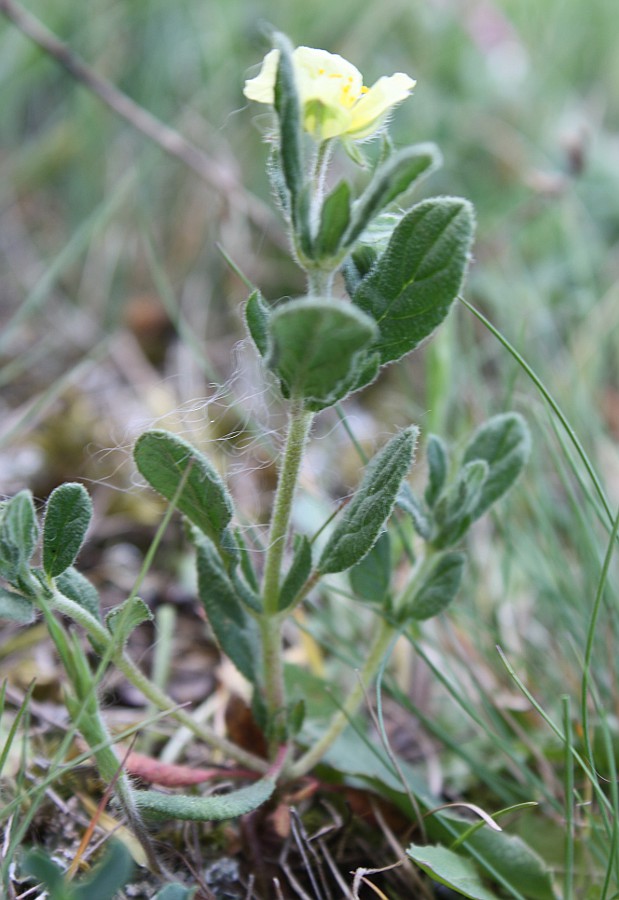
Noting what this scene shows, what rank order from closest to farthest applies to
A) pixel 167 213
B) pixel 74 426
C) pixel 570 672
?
1. pixel 570 672
2. pixel 74 426
3. pixel 167 213

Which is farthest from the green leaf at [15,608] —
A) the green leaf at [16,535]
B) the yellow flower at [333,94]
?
the yellow flower at [333,94]

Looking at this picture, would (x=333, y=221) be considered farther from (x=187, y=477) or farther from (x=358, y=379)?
(x=187, y=477)

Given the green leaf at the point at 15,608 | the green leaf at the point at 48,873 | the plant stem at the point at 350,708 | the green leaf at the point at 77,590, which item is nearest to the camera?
the green leaf at the point at 48,873

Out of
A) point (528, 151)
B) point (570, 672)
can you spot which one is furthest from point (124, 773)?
point (528, 151)

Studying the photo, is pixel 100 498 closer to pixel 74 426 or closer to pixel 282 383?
pixel 74 426

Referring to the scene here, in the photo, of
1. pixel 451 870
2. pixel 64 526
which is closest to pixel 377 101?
pixel 64 526

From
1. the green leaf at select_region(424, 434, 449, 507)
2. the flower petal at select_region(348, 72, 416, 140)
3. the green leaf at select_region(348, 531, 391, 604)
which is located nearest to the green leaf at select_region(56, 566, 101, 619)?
the green leaf at select_region(348, 531, 391, 604)

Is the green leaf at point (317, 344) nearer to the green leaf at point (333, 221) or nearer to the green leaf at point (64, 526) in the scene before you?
the green leaf at point (333, 221)
